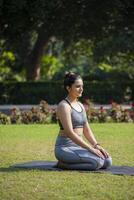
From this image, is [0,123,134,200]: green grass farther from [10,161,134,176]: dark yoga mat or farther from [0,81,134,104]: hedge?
[0,81,134,104]: hedge

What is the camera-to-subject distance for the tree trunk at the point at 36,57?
104 feet

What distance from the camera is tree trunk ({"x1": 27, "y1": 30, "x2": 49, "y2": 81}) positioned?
3158 centimetres

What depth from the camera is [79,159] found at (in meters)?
8.91

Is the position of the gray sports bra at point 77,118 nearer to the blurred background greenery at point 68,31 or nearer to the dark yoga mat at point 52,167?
the dark yoga mat at point 52,167

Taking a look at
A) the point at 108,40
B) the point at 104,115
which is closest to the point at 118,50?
the point at 108,40

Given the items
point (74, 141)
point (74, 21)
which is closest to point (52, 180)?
point (74, 141)

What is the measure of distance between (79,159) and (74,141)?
270 millimetres

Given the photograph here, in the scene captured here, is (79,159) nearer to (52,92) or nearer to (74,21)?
(52,92)

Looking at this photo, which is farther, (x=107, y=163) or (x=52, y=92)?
(x=52, y=92)

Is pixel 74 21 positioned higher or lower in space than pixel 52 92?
higher

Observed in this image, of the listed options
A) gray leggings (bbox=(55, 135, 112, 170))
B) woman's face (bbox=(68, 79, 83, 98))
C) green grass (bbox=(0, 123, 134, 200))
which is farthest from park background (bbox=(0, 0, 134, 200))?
woman's face (bbox=(68, 79, 83, 98))

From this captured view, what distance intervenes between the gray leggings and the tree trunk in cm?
2245

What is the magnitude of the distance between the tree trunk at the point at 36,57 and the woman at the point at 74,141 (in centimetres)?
2221

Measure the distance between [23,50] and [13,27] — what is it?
583cm
